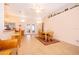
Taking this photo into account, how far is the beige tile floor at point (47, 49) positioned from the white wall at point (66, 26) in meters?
0.11

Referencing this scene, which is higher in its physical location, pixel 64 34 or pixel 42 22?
pixel 42 22

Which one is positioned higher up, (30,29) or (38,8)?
(38,8)

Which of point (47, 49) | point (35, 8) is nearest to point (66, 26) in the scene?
point (47, 49)

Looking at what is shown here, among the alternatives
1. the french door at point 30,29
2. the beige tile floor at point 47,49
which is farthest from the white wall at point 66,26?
the french door at point 30,29

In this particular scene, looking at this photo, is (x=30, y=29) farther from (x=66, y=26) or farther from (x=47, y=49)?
(x=66, y=26)

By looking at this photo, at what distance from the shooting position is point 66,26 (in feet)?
6.05

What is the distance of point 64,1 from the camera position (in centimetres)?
185

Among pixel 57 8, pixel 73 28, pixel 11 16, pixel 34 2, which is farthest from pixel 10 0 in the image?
pixel 73 28

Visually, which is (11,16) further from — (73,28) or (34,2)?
(73,28)

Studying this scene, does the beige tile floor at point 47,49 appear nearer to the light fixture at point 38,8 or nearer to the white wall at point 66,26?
the white wall at point 66,26

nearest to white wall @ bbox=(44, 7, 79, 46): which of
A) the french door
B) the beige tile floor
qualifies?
the beige tile floor

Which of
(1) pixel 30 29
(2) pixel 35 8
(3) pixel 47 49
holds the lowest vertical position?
(3) pixel 47 49

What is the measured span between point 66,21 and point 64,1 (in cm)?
38

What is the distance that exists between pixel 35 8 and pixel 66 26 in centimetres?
68
